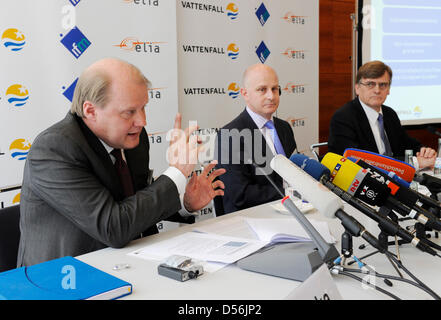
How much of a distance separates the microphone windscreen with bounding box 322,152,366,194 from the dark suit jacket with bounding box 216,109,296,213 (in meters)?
0.89

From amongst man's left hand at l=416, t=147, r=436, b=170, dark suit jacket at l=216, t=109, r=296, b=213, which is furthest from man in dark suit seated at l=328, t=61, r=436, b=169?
dark suit jacket at l=216, t=109, r=296, b=213

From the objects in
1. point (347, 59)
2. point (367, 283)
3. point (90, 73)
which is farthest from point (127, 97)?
point (347, 59)

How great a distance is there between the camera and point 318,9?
484 centimetres

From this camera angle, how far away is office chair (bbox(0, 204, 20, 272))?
1.56 metres

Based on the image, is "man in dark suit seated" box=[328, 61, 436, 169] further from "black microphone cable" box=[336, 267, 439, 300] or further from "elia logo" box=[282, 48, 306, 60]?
"black microphone cable" box=[336, 267, 439, 300]

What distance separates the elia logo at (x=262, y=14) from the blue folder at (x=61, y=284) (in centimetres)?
347

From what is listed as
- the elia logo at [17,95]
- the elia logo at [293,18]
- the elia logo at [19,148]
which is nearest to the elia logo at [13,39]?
the elia logo at [17,95]

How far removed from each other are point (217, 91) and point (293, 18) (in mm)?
1312

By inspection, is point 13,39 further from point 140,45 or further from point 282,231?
point 282,231

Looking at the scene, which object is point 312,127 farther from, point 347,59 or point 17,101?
point 17,101

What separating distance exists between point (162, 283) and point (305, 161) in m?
0.55

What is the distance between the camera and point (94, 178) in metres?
1.49

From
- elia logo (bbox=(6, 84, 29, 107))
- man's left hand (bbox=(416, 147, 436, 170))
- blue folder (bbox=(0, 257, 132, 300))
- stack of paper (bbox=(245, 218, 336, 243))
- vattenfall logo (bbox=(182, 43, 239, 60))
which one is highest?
vattenfall logo (bbox=(182, 43, 239, 60))

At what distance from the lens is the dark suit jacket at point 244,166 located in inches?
93.0
